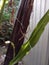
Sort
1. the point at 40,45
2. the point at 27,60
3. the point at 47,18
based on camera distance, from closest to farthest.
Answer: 1. the point at 47,18
2. the point at 40,45
3. the point at 27,60

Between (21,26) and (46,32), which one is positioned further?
(46,32)

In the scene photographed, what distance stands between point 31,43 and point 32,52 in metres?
1.34

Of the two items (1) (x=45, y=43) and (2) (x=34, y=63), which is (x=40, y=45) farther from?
(2) (x=34, y=63)

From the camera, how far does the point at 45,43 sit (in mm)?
2172

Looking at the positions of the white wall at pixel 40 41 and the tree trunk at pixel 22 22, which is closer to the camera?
the tree trunk at pixel 22 22

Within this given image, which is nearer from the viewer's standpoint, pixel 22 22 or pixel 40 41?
pixel 22 22

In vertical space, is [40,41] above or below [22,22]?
below

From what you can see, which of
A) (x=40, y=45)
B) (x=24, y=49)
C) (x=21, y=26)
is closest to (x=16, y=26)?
(x=21, y=26)

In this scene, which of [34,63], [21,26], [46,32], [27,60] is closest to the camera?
[21,26]

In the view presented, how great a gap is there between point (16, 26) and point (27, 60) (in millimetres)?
1091

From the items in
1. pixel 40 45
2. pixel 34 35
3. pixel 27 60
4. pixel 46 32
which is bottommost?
pixel 27 60

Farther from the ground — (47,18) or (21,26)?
(47,18)

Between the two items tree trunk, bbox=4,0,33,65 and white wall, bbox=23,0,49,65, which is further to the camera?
white wall, bbox=23,0,49,65

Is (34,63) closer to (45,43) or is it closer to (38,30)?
(45,43)
